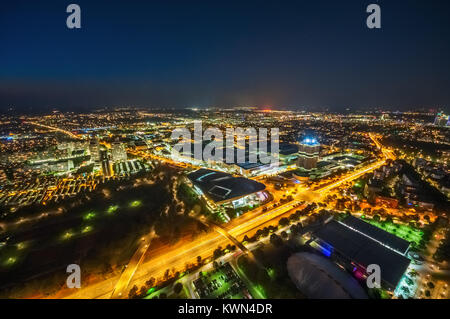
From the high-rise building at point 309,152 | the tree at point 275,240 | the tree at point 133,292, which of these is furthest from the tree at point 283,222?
the high-rise building at point 309,152

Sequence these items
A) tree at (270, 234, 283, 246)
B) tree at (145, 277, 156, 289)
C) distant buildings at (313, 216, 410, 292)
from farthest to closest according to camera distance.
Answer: tree at (270, 234, 283, 246)
distant buildings at (313, 216, 410, 292)
tree at (145, 277, 156, 289)

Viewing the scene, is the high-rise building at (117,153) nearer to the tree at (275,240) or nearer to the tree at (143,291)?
the tree at (143,291)

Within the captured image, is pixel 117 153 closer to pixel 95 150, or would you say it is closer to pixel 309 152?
pixel 95 150

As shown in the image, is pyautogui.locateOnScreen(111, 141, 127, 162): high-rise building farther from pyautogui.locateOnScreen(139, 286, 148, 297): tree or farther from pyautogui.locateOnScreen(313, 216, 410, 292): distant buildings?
pyautogui.locateOnScreen(313, 216, 410, 292): distant buildings

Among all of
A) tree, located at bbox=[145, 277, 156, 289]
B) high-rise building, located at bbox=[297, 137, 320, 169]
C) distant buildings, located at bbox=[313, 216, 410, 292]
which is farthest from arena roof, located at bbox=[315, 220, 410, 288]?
high-rise building, located at bbox=[297, 137, 320, 169]

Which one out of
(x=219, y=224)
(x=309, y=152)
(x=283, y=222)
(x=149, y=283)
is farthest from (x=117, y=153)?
(x=309, y=152)

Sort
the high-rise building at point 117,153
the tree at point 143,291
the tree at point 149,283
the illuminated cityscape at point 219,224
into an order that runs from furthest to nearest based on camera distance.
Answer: the high-rise building at point 117,153, the illuminated cityscape at point 219,224, the tree at point 149,283, the tree at point 143,291
